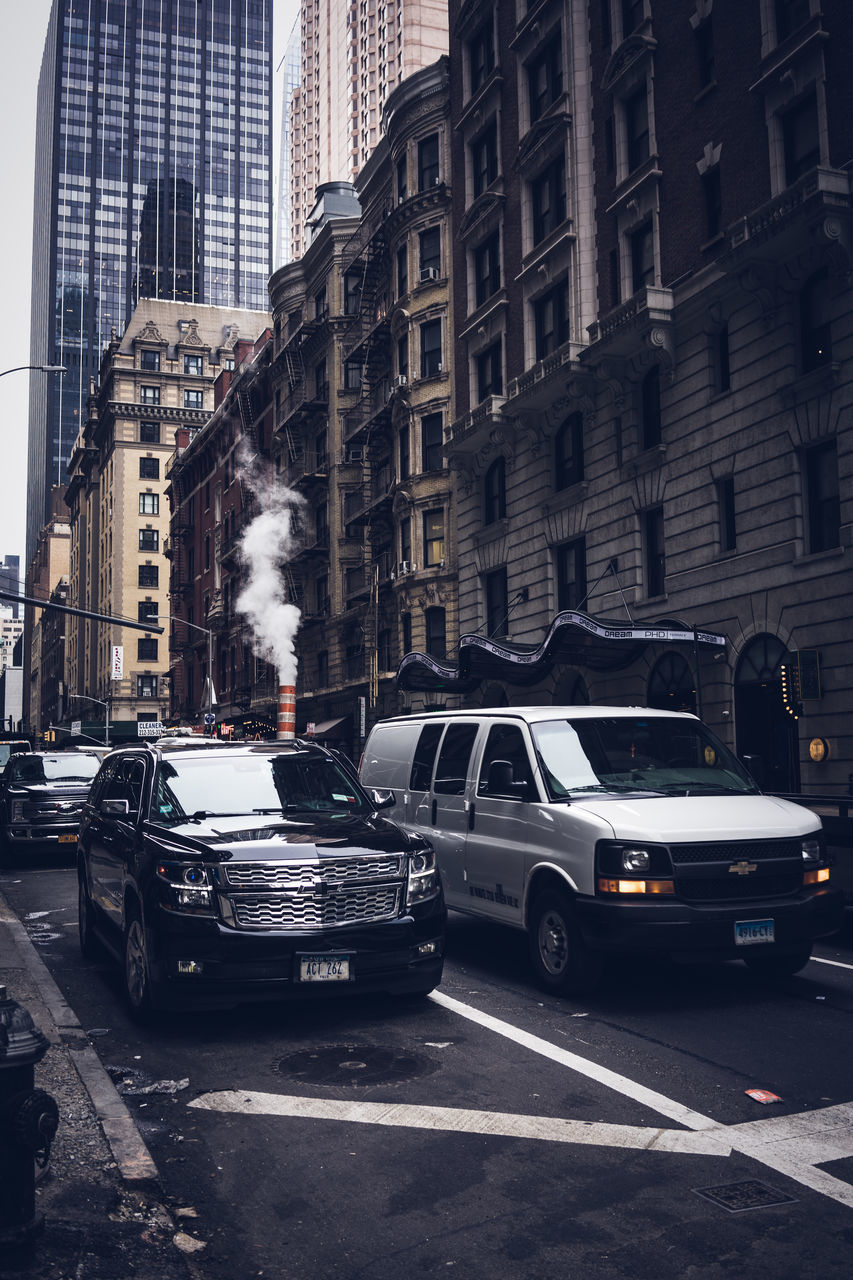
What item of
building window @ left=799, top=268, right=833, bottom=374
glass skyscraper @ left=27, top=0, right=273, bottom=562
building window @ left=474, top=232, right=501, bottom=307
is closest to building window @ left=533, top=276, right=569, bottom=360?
building window @ left=474, top=232, right=501, bottom=307

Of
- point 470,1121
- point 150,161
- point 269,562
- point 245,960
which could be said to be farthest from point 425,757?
point 150,161

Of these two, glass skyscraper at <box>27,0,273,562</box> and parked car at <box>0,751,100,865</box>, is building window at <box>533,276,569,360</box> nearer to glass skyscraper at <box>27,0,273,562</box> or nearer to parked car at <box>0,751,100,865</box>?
parked car at <box>0,751,100,865</box>

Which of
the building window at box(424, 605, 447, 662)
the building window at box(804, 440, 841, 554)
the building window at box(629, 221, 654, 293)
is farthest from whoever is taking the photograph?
the building window at box(424, 605, 447, 662)

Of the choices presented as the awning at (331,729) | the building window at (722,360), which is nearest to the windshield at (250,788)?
the building window at (722,360)

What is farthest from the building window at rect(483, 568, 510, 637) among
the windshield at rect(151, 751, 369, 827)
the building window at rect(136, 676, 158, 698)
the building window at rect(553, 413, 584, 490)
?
the building window at rect(136, 676, 158, 698)

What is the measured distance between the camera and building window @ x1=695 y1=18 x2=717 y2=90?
24.9m

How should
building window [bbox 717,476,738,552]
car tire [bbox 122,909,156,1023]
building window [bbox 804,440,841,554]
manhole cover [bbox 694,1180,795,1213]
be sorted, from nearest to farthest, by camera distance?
manhole cover [bbox 694,1180,795,1213]
car tire [bbox 122,909,156,1023]
building window [bbox 804,440,841,554]
building window [bbox 717,476,738,552]

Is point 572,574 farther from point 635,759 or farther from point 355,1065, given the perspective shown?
point 355,1065

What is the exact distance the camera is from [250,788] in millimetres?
8492

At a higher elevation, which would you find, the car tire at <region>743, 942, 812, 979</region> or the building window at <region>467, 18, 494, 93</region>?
the building window at <region>467, 18, 494, 93</region>

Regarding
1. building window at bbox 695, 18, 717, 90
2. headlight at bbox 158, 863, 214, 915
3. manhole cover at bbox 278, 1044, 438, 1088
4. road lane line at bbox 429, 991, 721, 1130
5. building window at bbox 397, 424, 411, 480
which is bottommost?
road lane line at bbox 429, 991, 721, 1130

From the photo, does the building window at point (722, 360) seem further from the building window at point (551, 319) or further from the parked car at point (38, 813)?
the parked car at point (38, 813)

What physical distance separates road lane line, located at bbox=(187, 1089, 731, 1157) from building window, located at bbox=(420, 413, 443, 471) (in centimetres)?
3564

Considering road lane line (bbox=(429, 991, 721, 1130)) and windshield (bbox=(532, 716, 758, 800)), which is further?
windshield (bbox=(532, 716, 758, 800))
